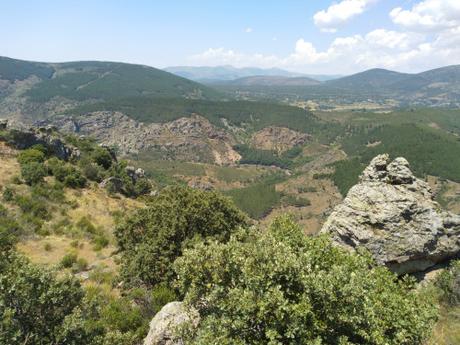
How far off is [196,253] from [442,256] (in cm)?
1864

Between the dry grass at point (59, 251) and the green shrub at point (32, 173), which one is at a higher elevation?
the green shrub at point (32, 173)

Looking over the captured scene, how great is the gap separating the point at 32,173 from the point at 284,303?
149 feet

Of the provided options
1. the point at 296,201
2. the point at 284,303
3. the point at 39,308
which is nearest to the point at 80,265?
the point at 39,308

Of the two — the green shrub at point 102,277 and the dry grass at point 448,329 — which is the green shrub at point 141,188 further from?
the dry grass at point 448,329

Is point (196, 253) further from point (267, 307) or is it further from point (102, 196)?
point (102, 196)

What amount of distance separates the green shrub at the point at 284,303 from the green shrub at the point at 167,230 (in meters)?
9.97

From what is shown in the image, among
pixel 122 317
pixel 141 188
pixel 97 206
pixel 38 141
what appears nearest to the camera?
pixel 122 317

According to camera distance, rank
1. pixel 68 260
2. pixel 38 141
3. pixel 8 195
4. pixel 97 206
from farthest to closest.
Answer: pixel 38 141 → pixel 97 206 → pixel 8 195 → pixel 68 260

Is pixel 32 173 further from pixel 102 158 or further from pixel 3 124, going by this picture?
pixel 102 158

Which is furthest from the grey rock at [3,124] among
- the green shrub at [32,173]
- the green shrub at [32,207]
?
the green shrub at [32,207]

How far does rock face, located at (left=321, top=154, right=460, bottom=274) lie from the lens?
2366 cm

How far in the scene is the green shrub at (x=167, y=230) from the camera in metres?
25.6

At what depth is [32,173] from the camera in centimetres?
4781

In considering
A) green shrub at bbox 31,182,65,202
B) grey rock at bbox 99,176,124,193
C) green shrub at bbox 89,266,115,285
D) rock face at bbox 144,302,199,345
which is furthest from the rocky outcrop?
rock face at bbox 144,302,199,345
